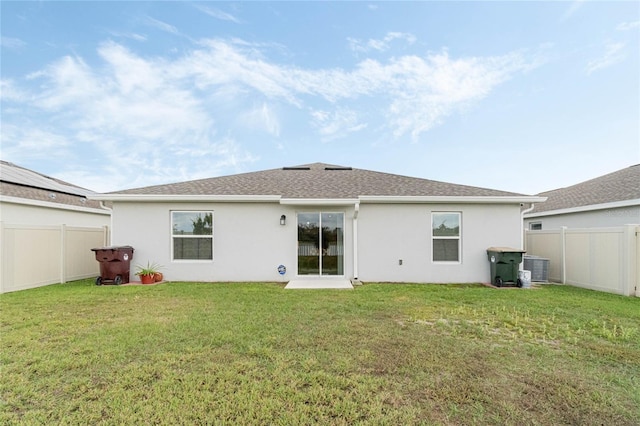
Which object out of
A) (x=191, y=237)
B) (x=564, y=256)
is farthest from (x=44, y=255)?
(x=564, y=256)

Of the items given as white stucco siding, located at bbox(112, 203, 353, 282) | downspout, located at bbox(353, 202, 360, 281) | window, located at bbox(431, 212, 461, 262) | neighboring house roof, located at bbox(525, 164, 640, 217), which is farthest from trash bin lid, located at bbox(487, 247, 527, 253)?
neighboring house roof, located at bbox(525, 164, 640, 217)

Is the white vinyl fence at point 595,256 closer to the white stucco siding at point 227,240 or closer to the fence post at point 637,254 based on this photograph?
the fence post at point 637,254

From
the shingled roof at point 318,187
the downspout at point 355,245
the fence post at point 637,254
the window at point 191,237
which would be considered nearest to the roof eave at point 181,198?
the shingled roof at point 318,187

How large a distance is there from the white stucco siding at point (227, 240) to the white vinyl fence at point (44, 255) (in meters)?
1.68

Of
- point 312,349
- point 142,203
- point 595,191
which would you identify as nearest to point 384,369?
point 312,349

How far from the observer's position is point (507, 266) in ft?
30.0

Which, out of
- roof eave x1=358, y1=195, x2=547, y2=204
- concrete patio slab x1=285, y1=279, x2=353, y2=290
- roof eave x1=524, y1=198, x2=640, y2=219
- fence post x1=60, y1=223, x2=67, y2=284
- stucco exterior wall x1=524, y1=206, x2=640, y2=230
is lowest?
concrete patio slab x1=285, y1=279, x2=353, y2=290

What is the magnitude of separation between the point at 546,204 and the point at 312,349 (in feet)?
52.8

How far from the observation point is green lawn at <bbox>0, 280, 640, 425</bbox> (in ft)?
8.58

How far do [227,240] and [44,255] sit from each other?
548cm

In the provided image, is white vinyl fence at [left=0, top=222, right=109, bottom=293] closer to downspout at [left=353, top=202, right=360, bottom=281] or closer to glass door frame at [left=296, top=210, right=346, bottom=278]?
glass door frame at [left=296, top=210, right=346, bottom=278]

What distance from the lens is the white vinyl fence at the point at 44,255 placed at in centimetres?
817

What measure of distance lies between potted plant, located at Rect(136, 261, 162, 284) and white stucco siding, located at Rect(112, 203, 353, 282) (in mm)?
184

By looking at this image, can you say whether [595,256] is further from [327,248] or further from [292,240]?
[292,240]
